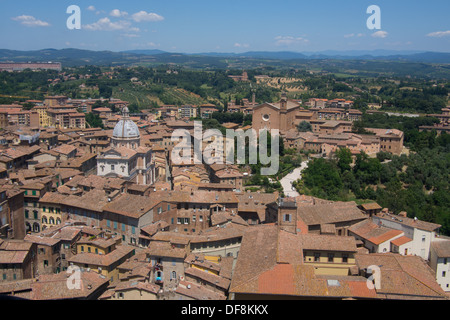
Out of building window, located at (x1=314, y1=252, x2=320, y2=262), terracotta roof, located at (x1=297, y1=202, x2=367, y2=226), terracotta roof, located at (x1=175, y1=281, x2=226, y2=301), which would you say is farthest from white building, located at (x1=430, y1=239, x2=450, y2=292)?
terracotta roof, located at (x1=175, y1=281, x2=226, y2=301)

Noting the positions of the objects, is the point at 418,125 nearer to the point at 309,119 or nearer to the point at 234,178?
the point at 309,119

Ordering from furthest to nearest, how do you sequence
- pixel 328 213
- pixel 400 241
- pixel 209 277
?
pixel 328 213 < pixel 400 241 < pixel 209 277

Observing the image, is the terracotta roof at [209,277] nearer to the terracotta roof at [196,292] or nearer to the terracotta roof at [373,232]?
the terracotta roof at [196,292]

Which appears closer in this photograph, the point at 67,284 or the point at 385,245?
the point at 67,284

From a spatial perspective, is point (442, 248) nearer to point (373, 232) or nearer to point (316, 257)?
point (373, 232)

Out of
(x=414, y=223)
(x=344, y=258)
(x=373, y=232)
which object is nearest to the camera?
(x=344, y=258)

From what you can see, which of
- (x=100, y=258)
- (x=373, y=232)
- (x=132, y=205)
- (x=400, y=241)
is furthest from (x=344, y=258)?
(x=132, y=205)
